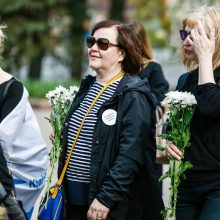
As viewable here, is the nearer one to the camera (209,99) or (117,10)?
(209,99)

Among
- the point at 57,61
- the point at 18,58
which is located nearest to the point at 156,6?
the point at 57,61

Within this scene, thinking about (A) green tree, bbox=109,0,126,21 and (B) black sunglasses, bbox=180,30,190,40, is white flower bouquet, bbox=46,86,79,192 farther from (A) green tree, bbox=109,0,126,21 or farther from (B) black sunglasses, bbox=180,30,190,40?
(A) green tree, bbox=109,0,126,21

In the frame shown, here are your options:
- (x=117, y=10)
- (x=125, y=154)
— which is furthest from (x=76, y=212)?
(x=117, y=10)

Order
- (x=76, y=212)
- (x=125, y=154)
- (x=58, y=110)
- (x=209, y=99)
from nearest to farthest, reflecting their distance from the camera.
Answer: (x=209, y=99) → (x=125, y=154) → (x=76, y=212) → (x=58, y=110)

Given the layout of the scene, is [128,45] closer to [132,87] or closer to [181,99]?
[132,87]

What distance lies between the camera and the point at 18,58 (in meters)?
28.1

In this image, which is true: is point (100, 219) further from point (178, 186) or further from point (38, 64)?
point (38, 64)

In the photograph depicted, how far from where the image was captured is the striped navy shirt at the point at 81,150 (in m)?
4.95

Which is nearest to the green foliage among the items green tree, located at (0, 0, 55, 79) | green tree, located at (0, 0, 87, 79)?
green tree, located at (0, 0, 87, 79)

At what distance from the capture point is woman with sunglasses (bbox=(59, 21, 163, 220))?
4785 mm

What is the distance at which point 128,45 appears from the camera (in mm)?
5184

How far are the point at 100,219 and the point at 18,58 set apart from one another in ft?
77.7

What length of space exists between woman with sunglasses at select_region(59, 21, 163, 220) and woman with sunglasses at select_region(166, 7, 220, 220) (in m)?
0.29

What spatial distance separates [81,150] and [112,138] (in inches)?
10.5
